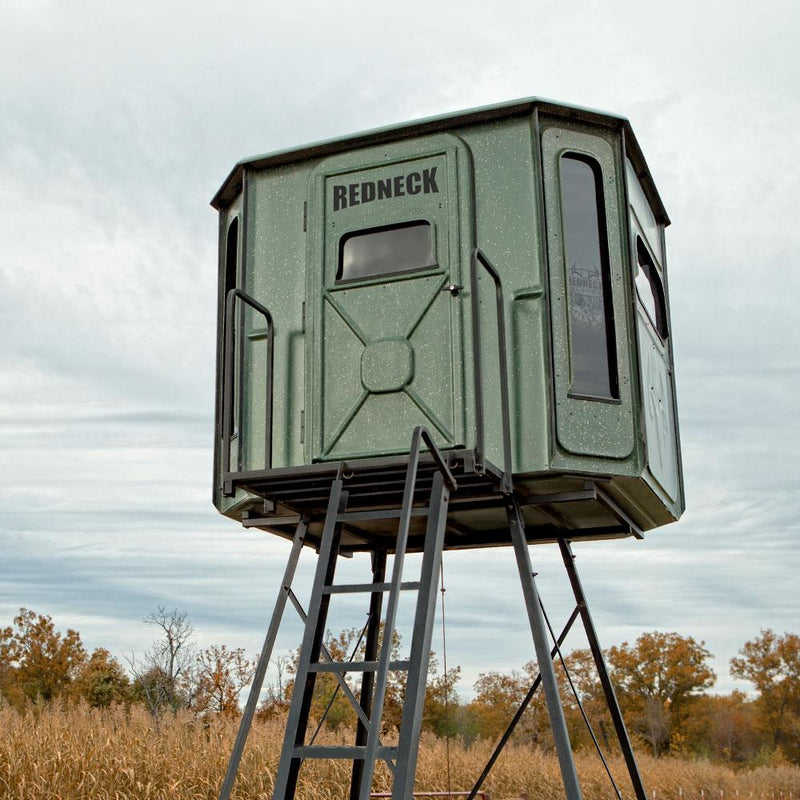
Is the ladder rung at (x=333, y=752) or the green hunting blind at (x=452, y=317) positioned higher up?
the green hunting blind at (x=452, y=317)

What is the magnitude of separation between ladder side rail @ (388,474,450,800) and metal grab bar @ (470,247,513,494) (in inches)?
19.4

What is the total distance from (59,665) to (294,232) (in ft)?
87.1

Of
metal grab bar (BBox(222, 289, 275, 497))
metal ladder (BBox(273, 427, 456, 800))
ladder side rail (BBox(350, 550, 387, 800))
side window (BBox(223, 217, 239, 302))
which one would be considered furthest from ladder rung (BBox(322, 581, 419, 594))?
side window (BBox(223, 217, 239, 302))

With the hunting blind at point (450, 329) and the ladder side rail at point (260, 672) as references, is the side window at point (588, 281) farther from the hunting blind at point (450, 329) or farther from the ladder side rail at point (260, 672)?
the ladder side rail at point (260, 672)

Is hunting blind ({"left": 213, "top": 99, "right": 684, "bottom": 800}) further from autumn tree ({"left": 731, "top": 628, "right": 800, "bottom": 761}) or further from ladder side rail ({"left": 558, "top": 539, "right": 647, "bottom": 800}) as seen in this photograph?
autumn tree ({"left": 731, "top": 628, "right": 800, "bottom": 761})

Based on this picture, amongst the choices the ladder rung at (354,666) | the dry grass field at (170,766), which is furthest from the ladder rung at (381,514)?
the dry grass field at (170,766)

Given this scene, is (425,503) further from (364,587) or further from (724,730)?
(724,730)

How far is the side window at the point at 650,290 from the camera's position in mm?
8695

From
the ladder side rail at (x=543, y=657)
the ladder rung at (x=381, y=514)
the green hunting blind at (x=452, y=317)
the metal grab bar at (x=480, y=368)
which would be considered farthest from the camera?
the green hunting blind at (x=452, y=317)

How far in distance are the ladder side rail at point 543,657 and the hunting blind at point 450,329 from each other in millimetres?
17

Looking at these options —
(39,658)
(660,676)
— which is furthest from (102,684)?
(660,676)

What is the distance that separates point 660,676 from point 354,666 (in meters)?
30.0

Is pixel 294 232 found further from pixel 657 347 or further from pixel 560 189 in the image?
pixel 657 347

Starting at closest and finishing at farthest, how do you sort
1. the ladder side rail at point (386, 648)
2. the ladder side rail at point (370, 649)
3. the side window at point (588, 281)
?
1. the ladder side rail at point (386, 648)
2. the side window at point (588, 281)
3. the ladder side rail at point (370, 649)
